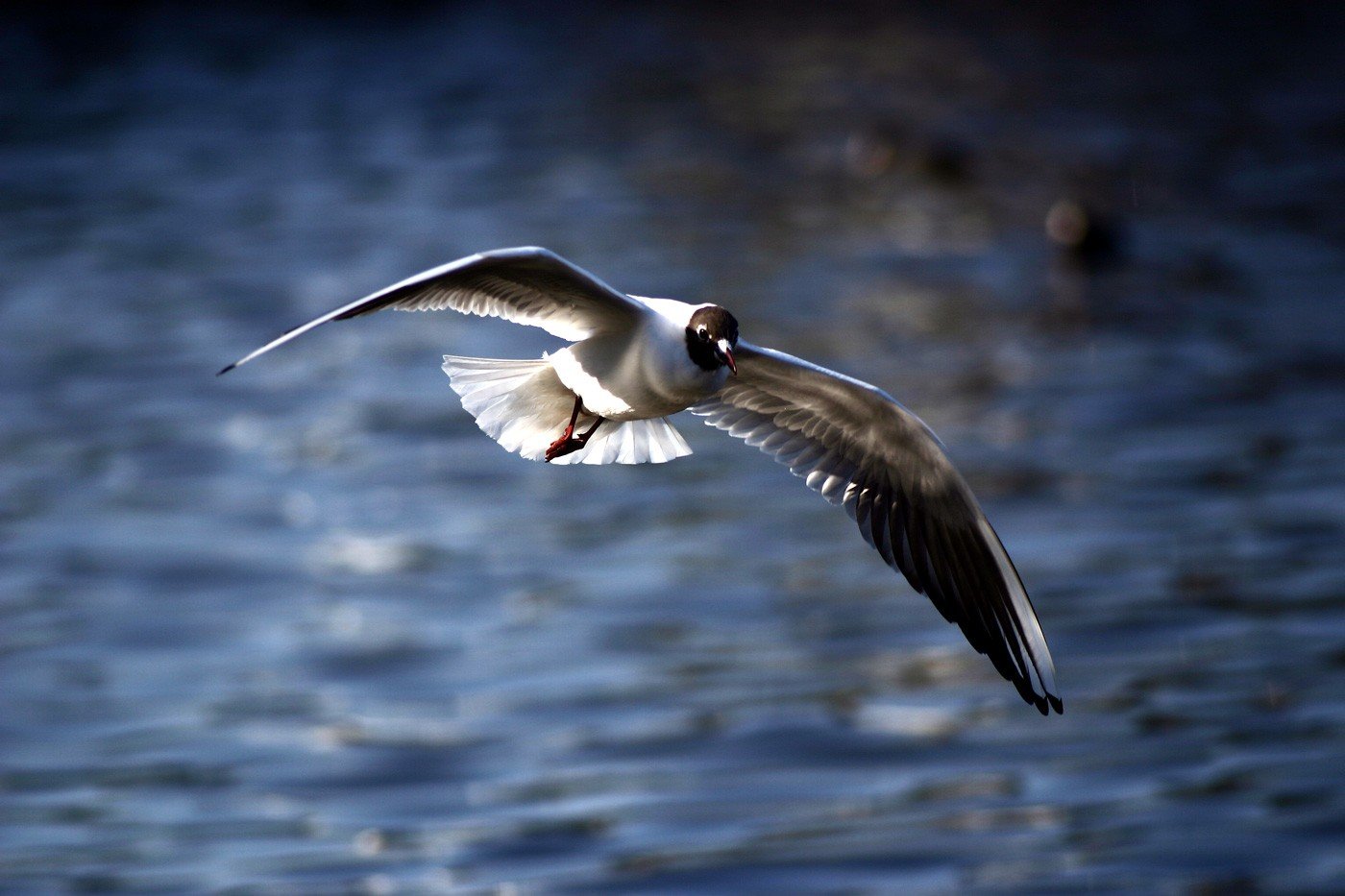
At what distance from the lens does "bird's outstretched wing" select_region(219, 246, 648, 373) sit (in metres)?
7.31

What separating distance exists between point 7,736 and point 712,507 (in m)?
7.82

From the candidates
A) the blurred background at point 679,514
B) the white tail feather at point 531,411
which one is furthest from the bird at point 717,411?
the blurred background at point 679,514

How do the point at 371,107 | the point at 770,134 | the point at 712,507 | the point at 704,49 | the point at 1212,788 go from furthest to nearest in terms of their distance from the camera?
the point at 704,49
the point at 371,107
the point at 770,134
the point at 712,507
the point at 1212,788

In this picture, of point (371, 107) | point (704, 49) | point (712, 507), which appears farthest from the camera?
point (704, 49)

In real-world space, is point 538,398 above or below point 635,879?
above

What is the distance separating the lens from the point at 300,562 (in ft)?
72.4

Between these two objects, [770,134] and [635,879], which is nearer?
[635,879]

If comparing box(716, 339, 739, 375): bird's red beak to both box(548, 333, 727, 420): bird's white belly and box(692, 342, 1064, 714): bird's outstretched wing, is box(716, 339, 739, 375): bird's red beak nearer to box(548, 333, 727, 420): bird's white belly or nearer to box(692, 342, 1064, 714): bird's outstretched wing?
box(548, 333, 727, 420): bird's white belly

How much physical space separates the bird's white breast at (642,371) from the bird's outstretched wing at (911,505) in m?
0.88

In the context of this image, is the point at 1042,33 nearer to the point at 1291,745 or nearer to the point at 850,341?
the point at 850,341

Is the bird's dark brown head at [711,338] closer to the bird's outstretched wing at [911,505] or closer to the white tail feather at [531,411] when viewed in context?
the white tail feather at [531,411]

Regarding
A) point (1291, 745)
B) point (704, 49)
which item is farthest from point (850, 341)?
point (704, 49)

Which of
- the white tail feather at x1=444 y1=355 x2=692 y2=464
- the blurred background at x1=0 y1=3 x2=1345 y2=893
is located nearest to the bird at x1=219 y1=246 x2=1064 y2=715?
the white tail feather at x1=444 y1=355 x2=692 y2=464

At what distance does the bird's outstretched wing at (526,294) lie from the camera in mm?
7309
